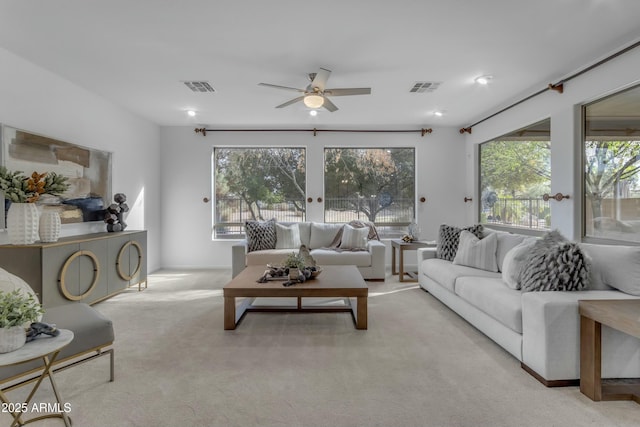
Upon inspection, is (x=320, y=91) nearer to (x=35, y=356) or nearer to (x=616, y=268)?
(x=616, y=268)

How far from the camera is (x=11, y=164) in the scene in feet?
10.4

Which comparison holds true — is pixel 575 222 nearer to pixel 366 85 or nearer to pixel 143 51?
pixel 366 85

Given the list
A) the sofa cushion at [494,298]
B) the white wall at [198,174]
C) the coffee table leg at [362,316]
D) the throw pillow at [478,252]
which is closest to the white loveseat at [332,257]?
the white wall at [198,174]

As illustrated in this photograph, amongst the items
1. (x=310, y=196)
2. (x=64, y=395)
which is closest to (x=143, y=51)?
(x=64, y=395)

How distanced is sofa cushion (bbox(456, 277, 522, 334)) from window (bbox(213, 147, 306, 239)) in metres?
3.64

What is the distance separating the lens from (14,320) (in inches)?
58.7

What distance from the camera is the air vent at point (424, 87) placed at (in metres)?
4.00

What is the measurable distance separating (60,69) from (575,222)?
19.1 ft

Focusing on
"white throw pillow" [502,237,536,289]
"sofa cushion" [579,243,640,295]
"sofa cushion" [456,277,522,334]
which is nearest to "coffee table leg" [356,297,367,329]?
"sofa cushion" [456,277,522,334]

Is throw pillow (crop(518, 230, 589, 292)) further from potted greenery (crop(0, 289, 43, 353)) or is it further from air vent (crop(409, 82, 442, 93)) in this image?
potted greenery (crop(0, 289, 43, 353))

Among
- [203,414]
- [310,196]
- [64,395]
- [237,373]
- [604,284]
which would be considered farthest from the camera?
[310,196]

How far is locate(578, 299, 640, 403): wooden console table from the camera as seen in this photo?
190 cm

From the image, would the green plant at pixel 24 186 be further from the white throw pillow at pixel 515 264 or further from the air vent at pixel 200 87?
the white throw pillow at pixel 515 264

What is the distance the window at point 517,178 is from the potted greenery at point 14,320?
15.9 ft
